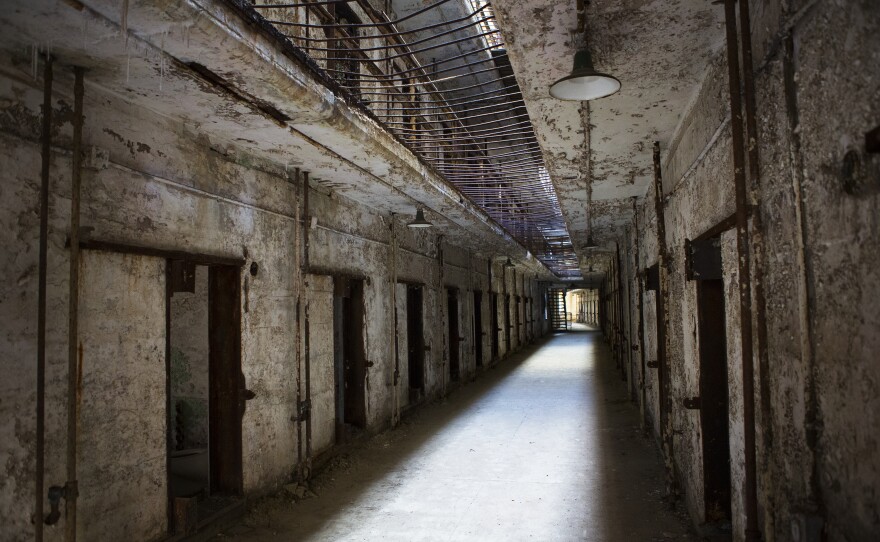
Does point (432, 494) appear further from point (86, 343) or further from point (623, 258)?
point (623, 258)

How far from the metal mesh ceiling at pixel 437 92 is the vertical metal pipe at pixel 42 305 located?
1258 mm

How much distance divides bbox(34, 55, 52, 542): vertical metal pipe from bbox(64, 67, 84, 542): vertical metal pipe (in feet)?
0.40

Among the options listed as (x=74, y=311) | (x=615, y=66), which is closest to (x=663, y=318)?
(x=615, y=66)

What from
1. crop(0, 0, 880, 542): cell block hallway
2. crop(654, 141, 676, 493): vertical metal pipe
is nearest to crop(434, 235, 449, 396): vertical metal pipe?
crop(0, 0, 880, 542): cell block hallway

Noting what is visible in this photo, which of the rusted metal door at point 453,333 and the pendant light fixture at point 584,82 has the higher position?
the pendant light fixture at point 584,82

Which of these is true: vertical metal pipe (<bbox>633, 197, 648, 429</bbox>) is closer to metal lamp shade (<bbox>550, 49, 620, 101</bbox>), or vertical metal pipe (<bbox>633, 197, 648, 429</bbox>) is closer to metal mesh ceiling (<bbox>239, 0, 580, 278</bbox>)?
metal mesh ceiling (<bbox>239, 0, 580, 278</bbox>)

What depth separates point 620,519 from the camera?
4.55m

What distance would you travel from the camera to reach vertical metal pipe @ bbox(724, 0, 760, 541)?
2289 millimetres

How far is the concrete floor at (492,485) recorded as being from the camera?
441cm

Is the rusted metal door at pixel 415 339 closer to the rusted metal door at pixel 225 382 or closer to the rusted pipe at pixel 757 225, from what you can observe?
the rusted metal door at pixel 225 382

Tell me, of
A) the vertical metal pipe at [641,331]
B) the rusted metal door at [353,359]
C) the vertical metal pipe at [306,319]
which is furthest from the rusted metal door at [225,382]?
the vertical metal pipe at [641,331]

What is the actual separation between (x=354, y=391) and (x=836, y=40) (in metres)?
6.55

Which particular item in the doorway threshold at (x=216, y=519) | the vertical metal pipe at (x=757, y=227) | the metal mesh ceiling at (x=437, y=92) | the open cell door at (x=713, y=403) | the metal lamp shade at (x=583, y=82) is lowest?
the doorway threshold at (x=216, y=519)

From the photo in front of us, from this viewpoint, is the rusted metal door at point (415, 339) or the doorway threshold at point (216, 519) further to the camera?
the rusted metal door at point (415, 339)
